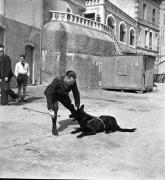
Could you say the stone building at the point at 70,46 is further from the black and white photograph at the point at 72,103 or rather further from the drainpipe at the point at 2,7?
the drainpipe at the point at 2,7

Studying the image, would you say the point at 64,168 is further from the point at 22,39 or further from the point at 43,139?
the point at 22,39

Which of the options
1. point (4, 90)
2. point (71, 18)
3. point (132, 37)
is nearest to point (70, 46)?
point (71, 18)

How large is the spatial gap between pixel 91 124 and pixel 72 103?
5.36 metres

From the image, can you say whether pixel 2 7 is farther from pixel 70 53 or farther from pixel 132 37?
pixel 132 37

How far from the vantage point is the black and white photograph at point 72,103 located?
191 inches

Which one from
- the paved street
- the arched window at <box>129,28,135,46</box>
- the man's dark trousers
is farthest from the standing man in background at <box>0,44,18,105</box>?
the arched window at <box>129,28,135,46</box>

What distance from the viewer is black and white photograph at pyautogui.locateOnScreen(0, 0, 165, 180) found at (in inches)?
191

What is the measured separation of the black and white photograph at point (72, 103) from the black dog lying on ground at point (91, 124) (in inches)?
0.8

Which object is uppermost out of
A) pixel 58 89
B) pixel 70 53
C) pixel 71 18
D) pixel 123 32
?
pixel 123 32

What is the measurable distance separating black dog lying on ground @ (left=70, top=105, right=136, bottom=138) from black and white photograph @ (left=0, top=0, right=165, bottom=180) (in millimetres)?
21

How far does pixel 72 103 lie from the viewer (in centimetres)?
1225

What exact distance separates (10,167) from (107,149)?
A: 1.89 metres

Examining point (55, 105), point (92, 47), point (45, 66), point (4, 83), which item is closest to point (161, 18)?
point (92, 47)

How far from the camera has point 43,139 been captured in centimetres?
627
